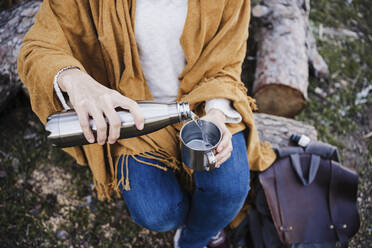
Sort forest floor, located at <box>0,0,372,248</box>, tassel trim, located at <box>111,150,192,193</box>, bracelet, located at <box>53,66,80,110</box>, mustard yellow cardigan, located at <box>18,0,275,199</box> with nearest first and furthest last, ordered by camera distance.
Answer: bracelet, located at <box>53,66,80,110</box> → mustard yellow cardigan, located at <box>18,0,275,199</box> → tassel trim, located at <box>111,150,192,193</box> → forest floor, located at <box>0,0,372,248</box>

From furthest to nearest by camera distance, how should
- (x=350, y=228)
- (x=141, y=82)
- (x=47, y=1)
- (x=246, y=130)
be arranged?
1. (x=350, y=228)
2. (x=246, y=130)
3. (x=141, y=82)
4. (x=47, y=1)

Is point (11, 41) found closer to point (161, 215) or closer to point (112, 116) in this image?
point (112, 116)

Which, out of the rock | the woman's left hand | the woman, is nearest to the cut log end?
the woman

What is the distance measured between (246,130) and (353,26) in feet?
12.2

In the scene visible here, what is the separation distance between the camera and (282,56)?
8.72ft

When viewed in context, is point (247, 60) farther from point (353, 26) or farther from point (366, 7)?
point (366, 7)

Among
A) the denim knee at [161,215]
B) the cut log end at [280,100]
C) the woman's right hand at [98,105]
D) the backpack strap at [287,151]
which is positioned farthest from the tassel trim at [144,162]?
the cut log end at [280,100]

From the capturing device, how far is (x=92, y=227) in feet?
7.24

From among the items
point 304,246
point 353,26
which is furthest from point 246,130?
point 353,26

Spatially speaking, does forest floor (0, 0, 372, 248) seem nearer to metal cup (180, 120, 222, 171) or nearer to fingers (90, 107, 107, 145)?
metal cup (180, 120, 222, 171)

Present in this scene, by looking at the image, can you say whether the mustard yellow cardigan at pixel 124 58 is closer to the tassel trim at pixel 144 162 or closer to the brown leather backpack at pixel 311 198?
the tassel trim at pixel 144 162

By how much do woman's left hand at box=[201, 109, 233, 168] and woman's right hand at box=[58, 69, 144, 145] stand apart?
1.61 feet

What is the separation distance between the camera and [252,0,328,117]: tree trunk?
2469 mm

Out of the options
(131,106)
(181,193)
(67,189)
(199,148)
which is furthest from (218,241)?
(131,106)
